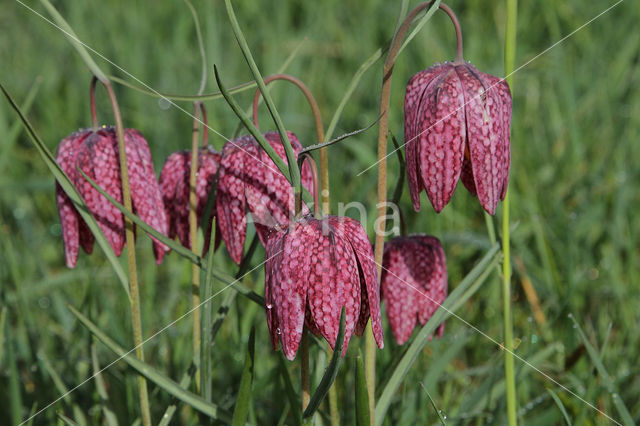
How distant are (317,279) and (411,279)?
36 centimetres

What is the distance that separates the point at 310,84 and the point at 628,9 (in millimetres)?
1322

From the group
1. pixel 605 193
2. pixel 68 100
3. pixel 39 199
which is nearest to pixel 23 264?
pixel 39 199

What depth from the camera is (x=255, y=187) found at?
3.61 feet

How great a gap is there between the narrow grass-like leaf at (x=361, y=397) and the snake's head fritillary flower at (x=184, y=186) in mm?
433

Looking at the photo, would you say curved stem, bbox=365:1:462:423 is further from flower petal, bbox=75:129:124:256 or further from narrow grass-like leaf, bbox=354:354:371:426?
flower petal, bbox=75:129:124:256

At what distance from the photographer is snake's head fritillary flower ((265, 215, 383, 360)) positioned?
0.93 metres

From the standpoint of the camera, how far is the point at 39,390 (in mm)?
1444

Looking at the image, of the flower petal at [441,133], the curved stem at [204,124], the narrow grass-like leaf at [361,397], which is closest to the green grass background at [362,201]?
the narrow grass-like leaf at [361,397]

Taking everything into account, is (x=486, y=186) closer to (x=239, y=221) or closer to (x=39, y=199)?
(x=239, y=221)

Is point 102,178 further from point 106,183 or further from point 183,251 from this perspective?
point 183,251

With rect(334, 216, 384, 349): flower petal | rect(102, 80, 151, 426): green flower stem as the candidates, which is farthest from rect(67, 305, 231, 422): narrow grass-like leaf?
rect(334, 216, 384, 349): flower petal

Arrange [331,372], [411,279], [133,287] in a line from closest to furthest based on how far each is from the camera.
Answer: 1. [331,372]
2. [133,287]
3. [411,279]

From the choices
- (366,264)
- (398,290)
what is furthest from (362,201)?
(366,264)

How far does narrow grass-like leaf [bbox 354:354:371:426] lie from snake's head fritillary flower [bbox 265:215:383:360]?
0.22ft
